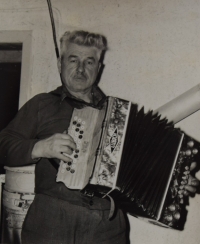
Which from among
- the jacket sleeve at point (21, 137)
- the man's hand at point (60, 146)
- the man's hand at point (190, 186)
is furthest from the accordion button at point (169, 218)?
the jacket sleeve at point (21, 137)

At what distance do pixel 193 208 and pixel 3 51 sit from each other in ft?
4.51

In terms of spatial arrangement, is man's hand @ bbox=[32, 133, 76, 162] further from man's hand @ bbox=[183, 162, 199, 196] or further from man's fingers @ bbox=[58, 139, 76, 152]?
man's hand @ bbox=[183, 162, 199, 196]

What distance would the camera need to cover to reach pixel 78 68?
113cm

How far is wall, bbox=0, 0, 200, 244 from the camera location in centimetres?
139

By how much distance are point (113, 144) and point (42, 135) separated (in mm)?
329

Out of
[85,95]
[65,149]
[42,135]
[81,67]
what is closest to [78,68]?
[81,67]

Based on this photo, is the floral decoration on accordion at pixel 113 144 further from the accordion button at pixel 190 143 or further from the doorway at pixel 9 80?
the doorway at pixel 9 80

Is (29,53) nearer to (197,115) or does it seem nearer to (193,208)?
(197,115)

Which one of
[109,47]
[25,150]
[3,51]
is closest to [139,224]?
[25,150]

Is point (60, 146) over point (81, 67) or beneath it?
beneath

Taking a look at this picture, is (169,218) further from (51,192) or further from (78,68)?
(78,68)

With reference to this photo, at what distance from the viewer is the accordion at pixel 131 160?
0.85 m

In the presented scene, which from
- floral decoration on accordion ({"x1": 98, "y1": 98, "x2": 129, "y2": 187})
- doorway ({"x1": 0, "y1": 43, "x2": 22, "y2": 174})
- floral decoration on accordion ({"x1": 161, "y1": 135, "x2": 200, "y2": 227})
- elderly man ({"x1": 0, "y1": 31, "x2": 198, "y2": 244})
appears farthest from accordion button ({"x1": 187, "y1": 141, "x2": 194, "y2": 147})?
doorway ({"x1": 0, "y1": 43, "x2": 22, "y2": 174})

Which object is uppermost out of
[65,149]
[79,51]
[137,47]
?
[137,47]
